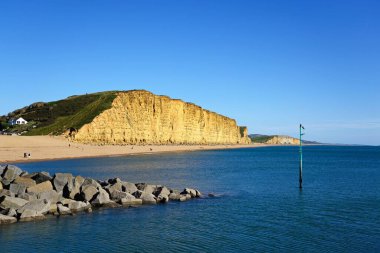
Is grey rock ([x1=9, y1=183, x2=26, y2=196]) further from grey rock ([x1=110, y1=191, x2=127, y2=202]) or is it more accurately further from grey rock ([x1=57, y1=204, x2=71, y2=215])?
grey rock ([x1=110, y1=191, x2=127, y2=202])

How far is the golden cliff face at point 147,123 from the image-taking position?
10006 centimetres

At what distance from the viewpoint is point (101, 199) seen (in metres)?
24.3

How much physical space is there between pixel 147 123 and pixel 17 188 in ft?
315

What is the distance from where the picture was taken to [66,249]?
15.3 metres

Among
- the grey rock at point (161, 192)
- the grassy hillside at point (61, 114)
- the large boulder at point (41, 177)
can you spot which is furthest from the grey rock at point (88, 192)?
the grassy hillside at point (61, 114)

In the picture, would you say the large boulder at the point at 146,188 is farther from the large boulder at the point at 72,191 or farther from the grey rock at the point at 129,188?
the large boulder at the point at 72,191

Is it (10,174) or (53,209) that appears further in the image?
(10,174)

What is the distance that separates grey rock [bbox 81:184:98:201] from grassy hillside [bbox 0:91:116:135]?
68.9 meters

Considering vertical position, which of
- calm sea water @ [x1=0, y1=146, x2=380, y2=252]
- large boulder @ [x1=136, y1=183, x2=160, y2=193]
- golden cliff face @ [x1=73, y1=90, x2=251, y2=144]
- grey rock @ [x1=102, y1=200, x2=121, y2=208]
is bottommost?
calm sea water @ [x1=0, y1=146, x2=380, y2=252]

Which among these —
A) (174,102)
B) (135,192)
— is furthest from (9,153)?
(174,102)

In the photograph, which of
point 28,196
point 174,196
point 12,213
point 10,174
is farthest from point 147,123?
point 12,213

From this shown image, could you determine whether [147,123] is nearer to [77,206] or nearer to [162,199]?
[162,199]

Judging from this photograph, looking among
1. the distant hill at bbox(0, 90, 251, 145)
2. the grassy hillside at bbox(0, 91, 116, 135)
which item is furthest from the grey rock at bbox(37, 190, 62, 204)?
the grassy hillside at bbox(0, 91, 116, 135)

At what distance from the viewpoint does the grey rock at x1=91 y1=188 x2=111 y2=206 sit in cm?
2409
